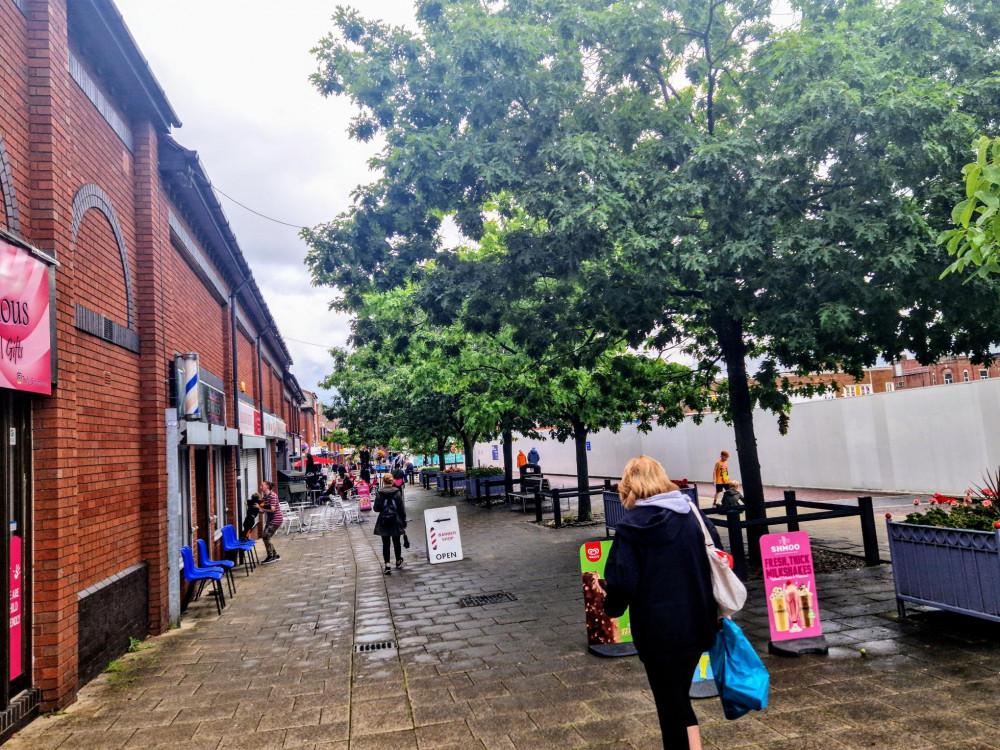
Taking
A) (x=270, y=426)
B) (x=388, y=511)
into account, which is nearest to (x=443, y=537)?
(x=388, y=511)

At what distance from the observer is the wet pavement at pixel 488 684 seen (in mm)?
4727

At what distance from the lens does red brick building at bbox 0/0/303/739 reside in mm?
5406

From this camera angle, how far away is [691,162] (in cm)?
788

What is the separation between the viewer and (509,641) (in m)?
7.27

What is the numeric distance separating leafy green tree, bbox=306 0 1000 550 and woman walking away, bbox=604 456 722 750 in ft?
14.3

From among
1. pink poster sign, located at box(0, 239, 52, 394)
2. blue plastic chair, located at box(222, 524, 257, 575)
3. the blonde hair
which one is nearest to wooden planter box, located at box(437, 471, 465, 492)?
blue plastic chair, located at box(222, 524, 257, 575)

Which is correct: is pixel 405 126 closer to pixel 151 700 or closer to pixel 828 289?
pixel 828 289

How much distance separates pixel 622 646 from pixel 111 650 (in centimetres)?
497

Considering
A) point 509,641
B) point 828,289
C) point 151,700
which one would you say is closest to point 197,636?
point 151,700

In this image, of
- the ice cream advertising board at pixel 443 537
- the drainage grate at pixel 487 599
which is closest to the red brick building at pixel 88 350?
the drainage grate at pixel 487 599

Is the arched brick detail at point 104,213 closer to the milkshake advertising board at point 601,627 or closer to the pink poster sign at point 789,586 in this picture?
the milkshake advertising board at point 601,627

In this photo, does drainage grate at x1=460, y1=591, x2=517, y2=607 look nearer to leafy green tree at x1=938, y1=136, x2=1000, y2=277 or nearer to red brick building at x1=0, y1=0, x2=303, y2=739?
red brick building at x1=0, y1=0, x2=303, y2=739

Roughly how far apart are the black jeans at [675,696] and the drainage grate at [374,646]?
14.2ft

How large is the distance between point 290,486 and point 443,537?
17.9 meters
